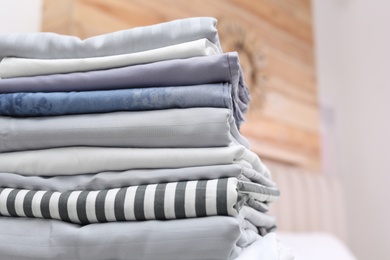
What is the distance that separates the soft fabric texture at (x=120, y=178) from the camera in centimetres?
70

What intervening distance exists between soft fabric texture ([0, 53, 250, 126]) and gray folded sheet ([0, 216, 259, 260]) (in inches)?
7.7

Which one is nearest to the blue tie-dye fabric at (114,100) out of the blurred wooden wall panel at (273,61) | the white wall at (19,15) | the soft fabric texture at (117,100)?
the soft fabric texture at (117,100)

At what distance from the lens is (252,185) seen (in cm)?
80

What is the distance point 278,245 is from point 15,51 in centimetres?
51

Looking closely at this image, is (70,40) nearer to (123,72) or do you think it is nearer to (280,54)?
(123,72)

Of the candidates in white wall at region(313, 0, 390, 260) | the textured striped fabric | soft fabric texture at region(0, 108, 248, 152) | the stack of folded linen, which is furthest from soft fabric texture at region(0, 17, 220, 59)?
white wall at region(313, 0, 390, 260)

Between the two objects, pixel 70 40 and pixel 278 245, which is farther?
pixel 70 40

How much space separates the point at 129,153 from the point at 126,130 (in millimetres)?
32

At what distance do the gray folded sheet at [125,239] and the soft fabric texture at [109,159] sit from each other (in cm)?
8

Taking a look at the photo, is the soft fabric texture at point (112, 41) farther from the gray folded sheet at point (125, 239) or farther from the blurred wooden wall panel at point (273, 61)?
the blurred wooden wall panel at point (273, 61)

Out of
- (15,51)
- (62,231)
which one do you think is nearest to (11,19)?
(15,51)

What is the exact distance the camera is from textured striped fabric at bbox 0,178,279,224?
0.66 metres

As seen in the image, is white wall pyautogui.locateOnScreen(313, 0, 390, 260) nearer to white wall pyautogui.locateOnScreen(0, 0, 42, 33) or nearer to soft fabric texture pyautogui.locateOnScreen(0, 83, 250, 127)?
white wall pyautogui.locateOnScreen(0, 0, 42, 33)

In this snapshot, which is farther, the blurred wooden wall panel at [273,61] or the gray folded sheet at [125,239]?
the blurred wooden wall panel at [273,61]
